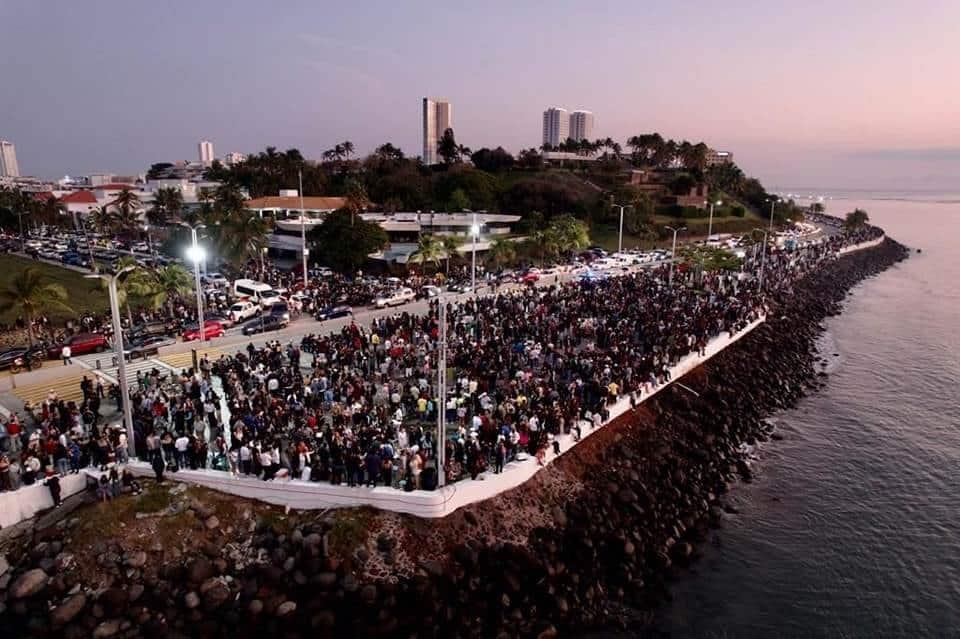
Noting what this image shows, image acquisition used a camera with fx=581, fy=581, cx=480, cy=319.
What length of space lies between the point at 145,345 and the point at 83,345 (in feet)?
8.58

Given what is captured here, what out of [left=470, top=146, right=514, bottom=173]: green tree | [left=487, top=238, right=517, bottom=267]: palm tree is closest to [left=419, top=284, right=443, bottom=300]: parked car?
[left=487, top=238, right=517, bottom=267]: palm tree

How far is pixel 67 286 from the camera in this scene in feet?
144

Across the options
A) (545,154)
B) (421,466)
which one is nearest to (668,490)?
(421,466)

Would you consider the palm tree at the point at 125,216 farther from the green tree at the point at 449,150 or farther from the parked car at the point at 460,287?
the green tree at the point at 449,150

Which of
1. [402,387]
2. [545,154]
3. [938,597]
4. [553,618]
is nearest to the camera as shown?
[553,618]

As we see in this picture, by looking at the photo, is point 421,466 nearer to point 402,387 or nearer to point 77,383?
point 402,387

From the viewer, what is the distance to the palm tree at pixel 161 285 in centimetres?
3253

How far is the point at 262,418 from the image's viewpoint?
19328mm

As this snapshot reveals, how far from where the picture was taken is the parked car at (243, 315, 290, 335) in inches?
1299

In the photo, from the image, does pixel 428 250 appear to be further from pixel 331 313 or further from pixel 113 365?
pixel 113 365

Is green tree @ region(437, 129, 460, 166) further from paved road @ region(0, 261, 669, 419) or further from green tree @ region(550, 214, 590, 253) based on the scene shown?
paved road @ region(0, 261, 669, 419)

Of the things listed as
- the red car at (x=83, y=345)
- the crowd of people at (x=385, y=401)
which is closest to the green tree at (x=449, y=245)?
the crowd of people at (x=385, y=401)

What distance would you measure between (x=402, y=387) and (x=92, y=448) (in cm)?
1091

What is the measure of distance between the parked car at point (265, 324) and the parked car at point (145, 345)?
3.96 m
